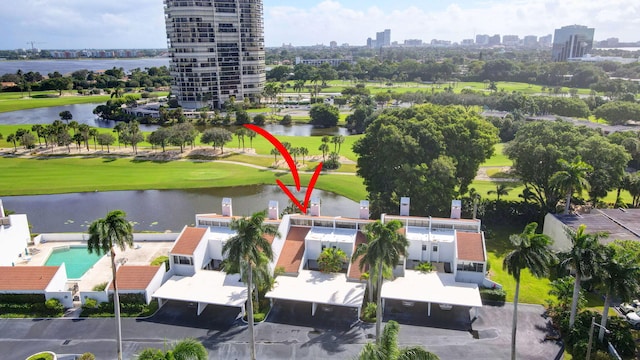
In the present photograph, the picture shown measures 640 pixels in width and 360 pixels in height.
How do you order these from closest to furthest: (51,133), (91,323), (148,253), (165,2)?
(91,323)
(148,253)
(51,133)
(165,2)

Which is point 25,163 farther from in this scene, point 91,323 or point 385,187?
point 385,187

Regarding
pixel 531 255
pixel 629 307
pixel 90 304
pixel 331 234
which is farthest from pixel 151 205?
pixel 629 307

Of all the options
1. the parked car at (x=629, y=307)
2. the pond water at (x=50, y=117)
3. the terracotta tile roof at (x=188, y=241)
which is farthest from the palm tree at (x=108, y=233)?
the pond water at (x=50, y=117)

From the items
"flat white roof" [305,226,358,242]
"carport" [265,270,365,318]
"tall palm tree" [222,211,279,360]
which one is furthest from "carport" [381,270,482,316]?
"tall palm tree" [222,211,279,360]

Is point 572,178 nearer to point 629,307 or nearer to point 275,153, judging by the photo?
point 629,307

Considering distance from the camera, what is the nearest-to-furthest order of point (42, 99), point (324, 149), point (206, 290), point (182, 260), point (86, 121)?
point (206, 290) → point (182, 260) → point (324, 149) → point (86, 121) → point (42, 99)

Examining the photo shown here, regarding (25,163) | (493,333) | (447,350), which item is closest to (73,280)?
(447,350)

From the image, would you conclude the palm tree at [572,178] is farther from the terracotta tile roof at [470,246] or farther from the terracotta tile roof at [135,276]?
the terracotta tile roof at [135,276]

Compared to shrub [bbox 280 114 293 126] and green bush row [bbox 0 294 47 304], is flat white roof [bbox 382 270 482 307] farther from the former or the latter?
shrub [bbox 280 114 293 126]
